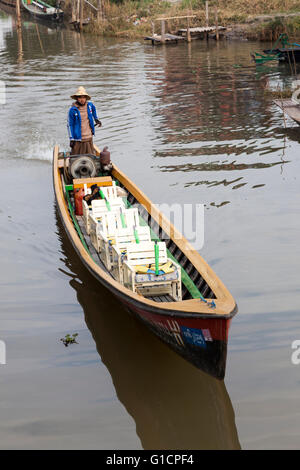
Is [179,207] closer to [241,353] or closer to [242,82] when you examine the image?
[241,353]

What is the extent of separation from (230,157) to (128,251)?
27.9ft

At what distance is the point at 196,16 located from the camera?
4531cm

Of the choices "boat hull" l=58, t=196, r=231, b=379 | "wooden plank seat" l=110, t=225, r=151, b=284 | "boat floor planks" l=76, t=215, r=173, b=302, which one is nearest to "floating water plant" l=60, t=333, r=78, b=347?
"wooden plank seat" l=110, t=225, r=151, b=284

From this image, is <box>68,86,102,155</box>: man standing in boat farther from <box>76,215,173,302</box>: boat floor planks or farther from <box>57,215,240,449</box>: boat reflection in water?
<box>57,215,240,449</box>: boat reflection in water

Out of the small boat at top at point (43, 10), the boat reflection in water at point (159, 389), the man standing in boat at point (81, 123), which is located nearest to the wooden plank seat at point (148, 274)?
the boat reflection in water at point (159, 389)

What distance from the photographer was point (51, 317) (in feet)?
29.3

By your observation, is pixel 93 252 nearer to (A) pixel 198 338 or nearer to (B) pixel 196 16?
(A) pixel 198 338

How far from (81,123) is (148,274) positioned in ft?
→ 19.8

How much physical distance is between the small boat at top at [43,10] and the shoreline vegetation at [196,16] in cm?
457

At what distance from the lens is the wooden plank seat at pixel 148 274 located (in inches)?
316

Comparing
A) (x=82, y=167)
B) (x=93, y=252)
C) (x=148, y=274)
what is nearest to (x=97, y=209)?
(x=93, y=252)

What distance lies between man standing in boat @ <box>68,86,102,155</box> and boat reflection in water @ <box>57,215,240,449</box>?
5197 mm

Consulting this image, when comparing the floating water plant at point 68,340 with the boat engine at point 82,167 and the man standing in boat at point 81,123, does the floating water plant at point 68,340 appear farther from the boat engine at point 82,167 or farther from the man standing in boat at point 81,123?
the man standing in boat at point 81,123

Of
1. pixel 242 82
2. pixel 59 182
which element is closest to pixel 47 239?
pixel 59 182
